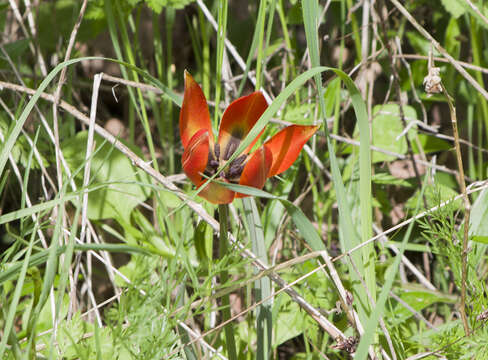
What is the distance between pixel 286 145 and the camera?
0.78 m

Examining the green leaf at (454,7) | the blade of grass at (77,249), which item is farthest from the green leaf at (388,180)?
the blade of grass at (77,249)

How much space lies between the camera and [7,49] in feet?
4.93

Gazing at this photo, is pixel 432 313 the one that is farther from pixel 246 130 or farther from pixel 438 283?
pixel 246 130

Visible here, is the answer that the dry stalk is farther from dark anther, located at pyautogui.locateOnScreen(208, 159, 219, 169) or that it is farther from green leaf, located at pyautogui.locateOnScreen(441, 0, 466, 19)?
green leaf, located at pyautogui.locateOnScreen(441, 0, 466, 19)

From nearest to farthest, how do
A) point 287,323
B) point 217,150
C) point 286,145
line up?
point 286,145, point 217,150, point 287,323

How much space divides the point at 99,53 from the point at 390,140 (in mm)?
1028

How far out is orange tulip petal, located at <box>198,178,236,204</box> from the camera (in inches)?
28.9

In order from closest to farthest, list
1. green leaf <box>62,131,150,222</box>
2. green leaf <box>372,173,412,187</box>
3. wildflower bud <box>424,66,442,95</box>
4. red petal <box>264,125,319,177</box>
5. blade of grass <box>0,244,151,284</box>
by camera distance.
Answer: blade of grass <box>0,244,151,284</box> < red petal <box>264,125,319,177</box> < wildflower bud <box>424,66,442,95</box> < green leaf <box>62,131,150,222</box> < green leaf <box>372,173,412,187</box>

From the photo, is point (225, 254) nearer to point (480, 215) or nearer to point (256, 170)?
point (256, 170)

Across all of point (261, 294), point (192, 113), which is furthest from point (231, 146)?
point (261, 294)

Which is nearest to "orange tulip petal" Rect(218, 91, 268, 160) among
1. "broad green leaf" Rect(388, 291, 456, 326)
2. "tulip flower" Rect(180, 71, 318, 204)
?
"tulip flower" Rect(180, 71, 318, 204)

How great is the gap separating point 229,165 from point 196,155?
12cm

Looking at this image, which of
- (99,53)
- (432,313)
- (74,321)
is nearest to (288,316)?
(432,313)

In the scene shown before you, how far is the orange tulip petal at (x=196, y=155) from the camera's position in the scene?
746 millimetres
